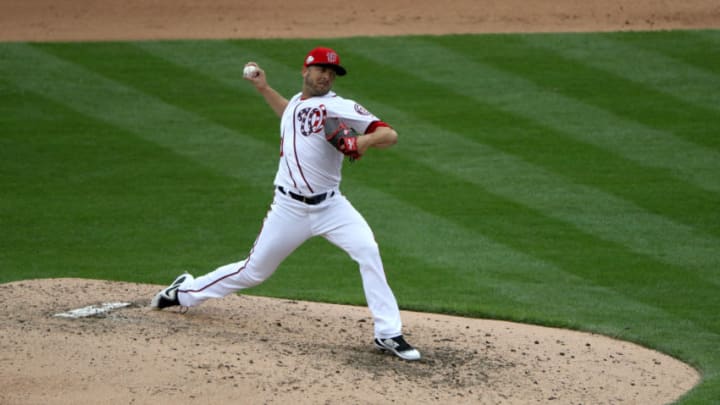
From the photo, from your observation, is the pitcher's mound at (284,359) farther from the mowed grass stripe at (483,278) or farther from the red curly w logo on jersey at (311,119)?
the red curly w logo on jersey at (311,119)

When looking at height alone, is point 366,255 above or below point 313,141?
below

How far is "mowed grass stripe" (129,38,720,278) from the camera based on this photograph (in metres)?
9.85

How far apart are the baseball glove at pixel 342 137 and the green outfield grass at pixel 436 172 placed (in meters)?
2.25

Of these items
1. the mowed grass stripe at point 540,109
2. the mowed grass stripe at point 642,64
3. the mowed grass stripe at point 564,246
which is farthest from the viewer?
the mowed grass stripe at point 642,64

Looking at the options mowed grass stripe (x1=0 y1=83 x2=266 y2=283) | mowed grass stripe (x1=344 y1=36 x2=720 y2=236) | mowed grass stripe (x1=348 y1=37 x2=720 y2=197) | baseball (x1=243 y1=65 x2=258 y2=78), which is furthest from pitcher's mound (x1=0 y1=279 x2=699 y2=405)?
mowed grass stripe (x1=348 y1=37 x2=720 y2=197)

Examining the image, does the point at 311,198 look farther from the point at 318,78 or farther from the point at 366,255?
the point at 318,78

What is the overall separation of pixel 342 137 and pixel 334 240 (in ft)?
2.55

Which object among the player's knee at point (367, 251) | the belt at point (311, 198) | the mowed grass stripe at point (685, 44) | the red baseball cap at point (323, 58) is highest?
the red baseball cap at point (323, 58)

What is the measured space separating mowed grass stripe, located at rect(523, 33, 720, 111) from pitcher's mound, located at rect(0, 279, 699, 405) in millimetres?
7358

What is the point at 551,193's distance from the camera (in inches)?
446

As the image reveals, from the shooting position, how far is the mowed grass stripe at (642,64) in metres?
14.4

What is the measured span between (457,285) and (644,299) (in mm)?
1501

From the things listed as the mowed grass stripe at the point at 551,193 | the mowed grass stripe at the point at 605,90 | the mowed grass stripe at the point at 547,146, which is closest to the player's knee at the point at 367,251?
the mowed grass stripe at the point at 551,193

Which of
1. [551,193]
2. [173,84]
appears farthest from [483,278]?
[173,84]
